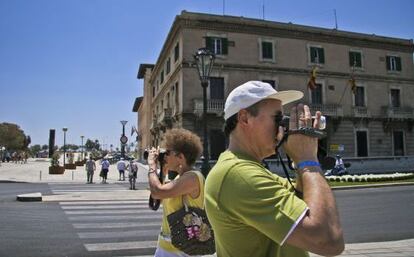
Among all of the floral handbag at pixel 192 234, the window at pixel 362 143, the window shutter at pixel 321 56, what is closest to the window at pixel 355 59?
the window shutter at pixel 321 56

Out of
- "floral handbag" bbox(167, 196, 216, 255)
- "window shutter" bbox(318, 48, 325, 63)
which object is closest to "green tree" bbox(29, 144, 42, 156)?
"window shutter" bbox(318, 48, 325, 63)

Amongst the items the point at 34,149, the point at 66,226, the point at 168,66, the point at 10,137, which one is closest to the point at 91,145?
the point at 34,149

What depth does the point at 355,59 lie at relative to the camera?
3719 cm

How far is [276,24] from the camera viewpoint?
34281 millimetres

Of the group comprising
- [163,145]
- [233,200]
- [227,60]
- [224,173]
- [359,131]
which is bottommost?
[233,200]

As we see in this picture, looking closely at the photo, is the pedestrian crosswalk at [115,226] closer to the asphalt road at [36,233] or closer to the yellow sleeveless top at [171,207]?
the asphalt road at [36,233]

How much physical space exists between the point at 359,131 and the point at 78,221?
31252mm

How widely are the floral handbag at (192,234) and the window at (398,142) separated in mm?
38968

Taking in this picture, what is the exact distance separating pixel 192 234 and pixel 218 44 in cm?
3053

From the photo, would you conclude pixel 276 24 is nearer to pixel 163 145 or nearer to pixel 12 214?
pixel 12 214

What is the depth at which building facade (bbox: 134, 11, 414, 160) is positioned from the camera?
105 feet

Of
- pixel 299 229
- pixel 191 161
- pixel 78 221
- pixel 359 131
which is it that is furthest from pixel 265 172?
pixel 359 131

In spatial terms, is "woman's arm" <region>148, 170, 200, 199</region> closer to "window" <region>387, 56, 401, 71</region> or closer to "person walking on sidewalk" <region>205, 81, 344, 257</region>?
"person walking on sidewalk" <region>205, 81, 344, 257</region>

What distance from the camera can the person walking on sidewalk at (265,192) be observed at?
1.62 metres
